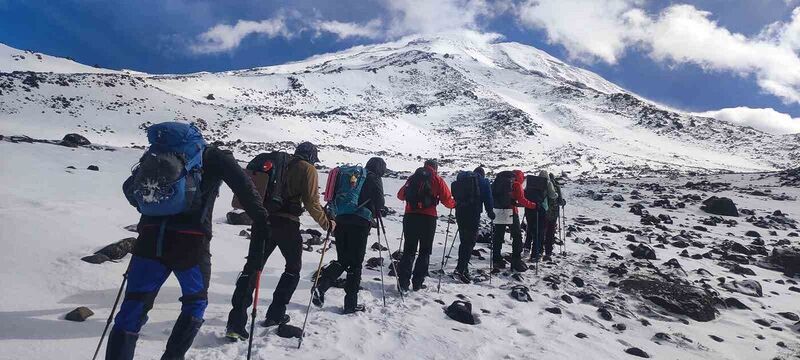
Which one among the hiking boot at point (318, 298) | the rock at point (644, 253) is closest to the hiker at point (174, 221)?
the hiking boot at point (318, 298)

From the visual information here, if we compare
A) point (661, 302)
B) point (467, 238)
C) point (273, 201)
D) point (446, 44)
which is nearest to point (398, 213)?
point (467, 238)

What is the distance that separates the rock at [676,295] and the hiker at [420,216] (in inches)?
165

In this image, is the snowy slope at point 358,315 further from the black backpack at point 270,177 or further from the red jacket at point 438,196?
the black backpack at point 270,177

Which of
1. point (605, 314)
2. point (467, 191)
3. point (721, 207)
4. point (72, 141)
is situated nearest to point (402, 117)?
point (72, 141)

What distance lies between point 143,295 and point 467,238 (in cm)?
636

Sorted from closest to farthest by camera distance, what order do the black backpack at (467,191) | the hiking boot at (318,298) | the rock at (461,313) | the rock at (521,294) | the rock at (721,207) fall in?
the hiking boot at (318,298) → the rock at (461,313) → the rock at (521,294) → the black backpack at (467,191) → the rock at (721,207)

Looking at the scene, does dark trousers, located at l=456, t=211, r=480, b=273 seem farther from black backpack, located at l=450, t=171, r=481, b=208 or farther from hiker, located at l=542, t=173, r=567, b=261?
hiker, located at l=542, t=173, r=567, b=261

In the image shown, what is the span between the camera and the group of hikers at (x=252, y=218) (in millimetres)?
3424

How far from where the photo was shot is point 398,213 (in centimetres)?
1705

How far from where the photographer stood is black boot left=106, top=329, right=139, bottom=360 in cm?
335

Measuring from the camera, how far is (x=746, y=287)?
9.38 m

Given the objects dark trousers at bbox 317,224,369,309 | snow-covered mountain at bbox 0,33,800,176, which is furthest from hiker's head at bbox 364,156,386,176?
snow-covered mountain at bbox 0,33,800,176

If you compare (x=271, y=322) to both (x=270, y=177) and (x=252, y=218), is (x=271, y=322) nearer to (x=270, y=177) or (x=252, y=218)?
(x=270, y=177)

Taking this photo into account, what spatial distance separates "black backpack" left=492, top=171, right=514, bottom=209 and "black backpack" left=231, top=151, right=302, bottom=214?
619cm
